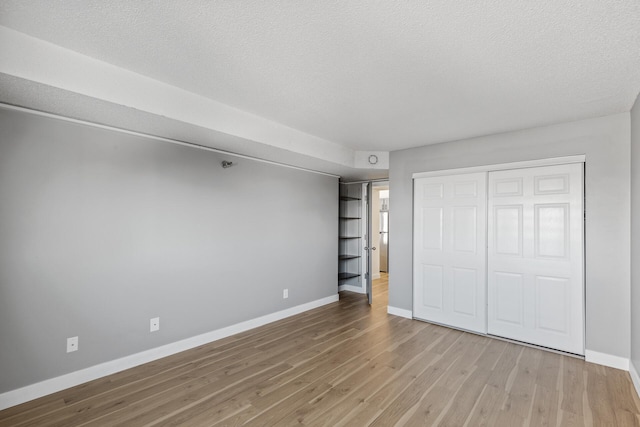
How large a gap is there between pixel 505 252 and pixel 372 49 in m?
3.04

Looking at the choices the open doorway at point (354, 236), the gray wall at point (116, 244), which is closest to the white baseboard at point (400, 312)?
the open doorway at point (354, 236)

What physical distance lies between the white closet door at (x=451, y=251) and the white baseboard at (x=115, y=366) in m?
2.26

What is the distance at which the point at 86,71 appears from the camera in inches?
87.4

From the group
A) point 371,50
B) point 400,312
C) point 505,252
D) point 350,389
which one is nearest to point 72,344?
point 350,389

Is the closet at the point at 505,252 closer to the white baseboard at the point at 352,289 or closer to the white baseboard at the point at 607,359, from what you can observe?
the white baseboard at the point at 607,359

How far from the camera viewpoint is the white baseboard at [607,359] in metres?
3.00

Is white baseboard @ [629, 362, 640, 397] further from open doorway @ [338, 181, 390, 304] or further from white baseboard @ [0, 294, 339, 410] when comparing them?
white baseboard @ [0, 294, 339, 410]

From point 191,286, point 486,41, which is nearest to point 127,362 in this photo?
point 191,286

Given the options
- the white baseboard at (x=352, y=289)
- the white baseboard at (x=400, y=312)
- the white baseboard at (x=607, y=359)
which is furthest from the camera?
the white baseboard at (x=352, y=289)

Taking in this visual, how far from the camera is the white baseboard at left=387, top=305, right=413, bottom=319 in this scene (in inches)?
181

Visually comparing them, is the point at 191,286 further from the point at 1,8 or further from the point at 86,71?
the point at 1,8

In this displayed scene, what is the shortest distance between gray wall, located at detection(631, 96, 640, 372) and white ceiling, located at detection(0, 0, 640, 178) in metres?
0.29

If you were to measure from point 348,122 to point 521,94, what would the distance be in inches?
66.1

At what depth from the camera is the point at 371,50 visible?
2086 mm
